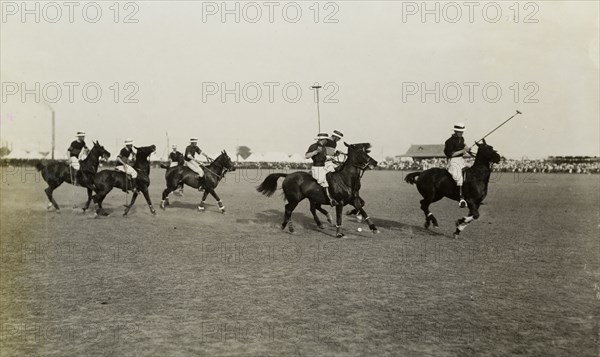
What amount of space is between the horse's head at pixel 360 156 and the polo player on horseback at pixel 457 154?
1.78 meters

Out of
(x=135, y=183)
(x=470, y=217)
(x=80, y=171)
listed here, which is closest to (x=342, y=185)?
(x=470, y=217)

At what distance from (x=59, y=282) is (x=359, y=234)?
6.59m

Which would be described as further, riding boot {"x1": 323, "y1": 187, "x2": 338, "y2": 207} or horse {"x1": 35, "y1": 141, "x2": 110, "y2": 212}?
horse {"x1": 35, "y1": 141, "x2": 110, "y2": 212}

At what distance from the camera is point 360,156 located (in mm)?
11789

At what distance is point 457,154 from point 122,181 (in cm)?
944

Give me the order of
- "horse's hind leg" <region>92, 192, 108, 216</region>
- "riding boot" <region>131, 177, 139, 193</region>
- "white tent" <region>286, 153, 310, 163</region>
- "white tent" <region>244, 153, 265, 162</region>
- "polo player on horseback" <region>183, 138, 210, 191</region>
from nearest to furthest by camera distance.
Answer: "horse's hind leg" <region>92, 192, 108, 216</region> < "riding boot" <region>131, 177, 139, 193</region> < "polo player on horseback" <region>183, 138, 210, 191</region> < "white tent" <region>286, 153, 310, 163</region> < "white tent" <region>244, 153, 265, 162</region>

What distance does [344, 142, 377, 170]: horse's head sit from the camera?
464 inches

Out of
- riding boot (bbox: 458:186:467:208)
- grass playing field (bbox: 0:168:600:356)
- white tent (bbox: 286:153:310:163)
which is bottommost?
grass playing field (bbox: 0:168:600:356)

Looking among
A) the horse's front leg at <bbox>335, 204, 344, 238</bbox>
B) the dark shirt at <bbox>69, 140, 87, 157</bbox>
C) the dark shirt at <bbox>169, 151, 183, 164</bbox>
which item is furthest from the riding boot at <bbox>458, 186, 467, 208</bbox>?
the dark shirt at <bbox>169, 151, 183, 164</bbox>

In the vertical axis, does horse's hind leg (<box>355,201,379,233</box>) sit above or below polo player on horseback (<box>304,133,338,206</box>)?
below

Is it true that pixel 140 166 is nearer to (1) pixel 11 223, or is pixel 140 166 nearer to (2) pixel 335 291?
(1) pixel 11 223

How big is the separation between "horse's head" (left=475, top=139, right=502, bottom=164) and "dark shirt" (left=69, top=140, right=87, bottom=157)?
1121cm

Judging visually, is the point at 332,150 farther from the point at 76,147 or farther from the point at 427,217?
the point at 76,147

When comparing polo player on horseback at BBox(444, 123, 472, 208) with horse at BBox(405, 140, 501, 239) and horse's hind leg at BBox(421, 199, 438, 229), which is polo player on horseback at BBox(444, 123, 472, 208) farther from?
horse's hind leg at BBox(421, 199, 438, 229)
